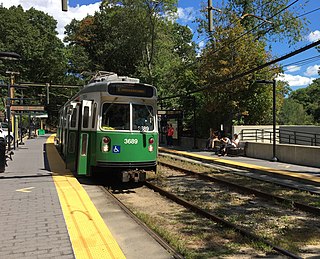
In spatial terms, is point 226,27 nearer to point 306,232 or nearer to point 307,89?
point 306,232

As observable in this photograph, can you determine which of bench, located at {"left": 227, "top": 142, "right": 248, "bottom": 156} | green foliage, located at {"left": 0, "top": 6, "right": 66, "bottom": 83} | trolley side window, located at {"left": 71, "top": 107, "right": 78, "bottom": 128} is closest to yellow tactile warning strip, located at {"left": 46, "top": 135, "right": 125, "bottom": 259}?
trolley side window, located at {"left": 71, "top": 107, "right": 78, "bottom": 128}

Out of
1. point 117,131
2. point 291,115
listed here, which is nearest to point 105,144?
point 117,131

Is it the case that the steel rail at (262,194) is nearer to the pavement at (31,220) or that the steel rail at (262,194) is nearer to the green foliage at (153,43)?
the pavement at (31,220)

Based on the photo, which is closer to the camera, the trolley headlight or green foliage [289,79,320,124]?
the trolley headlight

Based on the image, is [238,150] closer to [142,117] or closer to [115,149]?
[142,117]

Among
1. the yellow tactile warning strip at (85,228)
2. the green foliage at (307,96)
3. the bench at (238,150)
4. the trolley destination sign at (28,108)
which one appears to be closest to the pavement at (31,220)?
the yellow tactile warning strip at (85,228)

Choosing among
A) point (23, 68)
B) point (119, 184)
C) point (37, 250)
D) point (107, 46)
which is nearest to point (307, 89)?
point (107, 46)

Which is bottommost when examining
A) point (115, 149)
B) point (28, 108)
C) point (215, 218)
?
point (215, 218)

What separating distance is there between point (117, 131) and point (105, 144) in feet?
1.62

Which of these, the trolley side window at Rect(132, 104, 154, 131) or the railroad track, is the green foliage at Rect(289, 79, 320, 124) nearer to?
the railroad track

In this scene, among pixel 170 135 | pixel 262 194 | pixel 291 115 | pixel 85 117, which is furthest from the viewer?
pixel 291 115

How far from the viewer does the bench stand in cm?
1978

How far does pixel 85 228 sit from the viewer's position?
5.70 metres

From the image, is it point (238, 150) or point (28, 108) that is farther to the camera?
point (238, 150)
